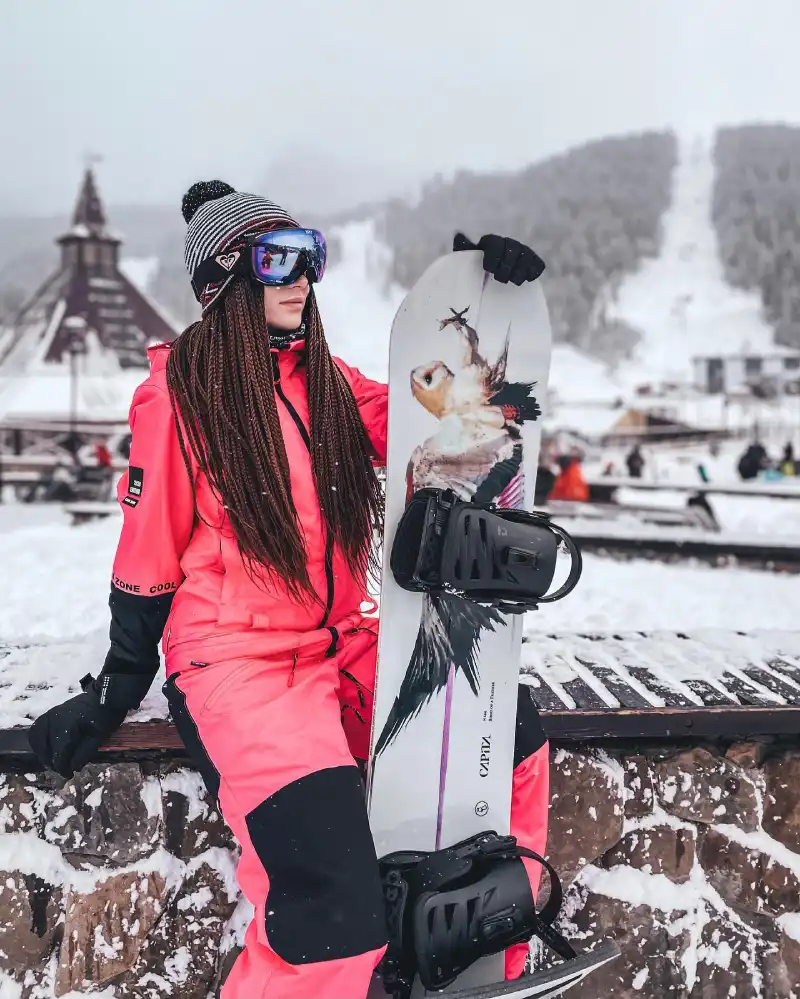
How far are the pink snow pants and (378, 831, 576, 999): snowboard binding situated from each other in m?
0.07

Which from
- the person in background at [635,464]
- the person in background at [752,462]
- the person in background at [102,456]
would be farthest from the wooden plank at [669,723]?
the person in background at [752,462]

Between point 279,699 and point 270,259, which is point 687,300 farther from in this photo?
point 279,699

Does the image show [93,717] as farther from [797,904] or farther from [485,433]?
[797,904]

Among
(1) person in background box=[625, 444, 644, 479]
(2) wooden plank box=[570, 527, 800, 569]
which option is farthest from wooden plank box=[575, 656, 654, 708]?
(1) person in background box=[625, 444, 644, 479]

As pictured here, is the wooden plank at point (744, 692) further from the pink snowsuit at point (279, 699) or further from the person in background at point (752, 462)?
the person in background at point (752, 462)

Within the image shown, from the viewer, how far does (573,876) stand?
4.32ft

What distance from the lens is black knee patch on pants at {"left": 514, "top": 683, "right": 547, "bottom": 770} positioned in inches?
45.8

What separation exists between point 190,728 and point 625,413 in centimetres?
1291

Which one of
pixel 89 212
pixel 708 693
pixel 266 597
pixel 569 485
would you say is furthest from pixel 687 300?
pixel 266 597

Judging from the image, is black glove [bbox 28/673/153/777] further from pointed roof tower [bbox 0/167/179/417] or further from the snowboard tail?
pointed roof tower [bbox 0/167/179/417]

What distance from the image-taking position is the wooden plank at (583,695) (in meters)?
1.30

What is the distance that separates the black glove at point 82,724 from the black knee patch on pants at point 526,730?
1.96 ft

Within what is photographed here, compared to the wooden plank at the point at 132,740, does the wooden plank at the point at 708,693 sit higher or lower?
higher

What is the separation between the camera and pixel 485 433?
125 centimetres
